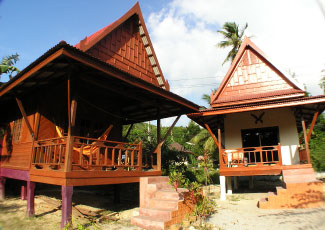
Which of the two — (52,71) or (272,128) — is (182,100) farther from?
(272,128)

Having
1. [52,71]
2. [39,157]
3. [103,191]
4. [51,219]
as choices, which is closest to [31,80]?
[52,71]

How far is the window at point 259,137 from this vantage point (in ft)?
37.0

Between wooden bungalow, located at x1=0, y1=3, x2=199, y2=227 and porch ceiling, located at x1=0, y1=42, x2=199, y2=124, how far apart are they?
20 millimetres

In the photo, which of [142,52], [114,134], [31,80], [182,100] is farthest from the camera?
[142,52]

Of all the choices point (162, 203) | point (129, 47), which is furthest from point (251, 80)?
point (162, 203)

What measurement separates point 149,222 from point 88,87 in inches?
190

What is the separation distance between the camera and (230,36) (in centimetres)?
2467

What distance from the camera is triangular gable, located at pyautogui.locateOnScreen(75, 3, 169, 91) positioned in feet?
28.1

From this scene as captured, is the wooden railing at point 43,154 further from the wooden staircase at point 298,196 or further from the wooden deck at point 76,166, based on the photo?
the wooden staircase at point 298,196

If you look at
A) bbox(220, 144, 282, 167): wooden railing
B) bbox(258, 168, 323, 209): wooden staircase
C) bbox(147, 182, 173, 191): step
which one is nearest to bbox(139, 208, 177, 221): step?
bbox(147, 182, 173, 191): step

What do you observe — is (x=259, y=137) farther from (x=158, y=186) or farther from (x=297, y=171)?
(x=158, y=186)

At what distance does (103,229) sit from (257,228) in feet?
11.7

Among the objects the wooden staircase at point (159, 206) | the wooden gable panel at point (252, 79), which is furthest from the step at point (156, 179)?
the wooden gable panel at point (252, 79)

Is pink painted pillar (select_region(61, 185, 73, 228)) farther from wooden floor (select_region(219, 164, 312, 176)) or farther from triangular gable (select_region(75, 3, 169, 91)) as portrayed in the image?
wooden floor (select_region(219, 164, 312, 176))
